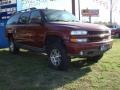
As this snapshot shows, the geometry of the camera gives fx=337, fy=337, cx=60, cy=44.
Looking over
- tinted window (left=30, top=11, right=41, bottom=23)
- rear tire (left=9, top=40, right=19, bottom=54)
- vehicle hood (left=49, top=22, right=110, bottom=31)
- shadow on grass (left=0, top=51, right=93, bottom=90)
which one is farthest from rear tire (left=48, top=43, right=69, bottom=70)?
rear tire (left=9, top=40, right=19, bottom=54)

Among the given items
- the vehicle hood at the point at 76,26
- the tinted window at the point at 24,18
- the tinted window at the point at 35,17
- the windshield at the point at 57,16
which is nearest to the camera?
the vehicle hood at the point at 76,26

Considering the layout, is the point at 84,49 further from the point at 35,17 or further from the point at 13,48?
the point at 13,48

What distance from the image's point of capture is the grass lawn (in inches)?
332

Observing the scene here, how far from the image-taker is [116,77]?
9.10m

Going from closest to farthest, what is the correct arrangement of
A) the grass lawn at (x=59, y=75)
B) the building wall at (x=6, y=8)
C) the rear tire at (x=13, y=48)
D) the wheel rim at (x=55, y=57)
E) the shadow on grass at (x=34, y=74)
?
1. the grass lawn at (x=59, y=75)
2. the shadow on grass at (x=34, y=74)
3. the wheel rim at (x=55, y=57)
4. the rear tire at (x=13, y=48)
5. the building wall at (x=6, y=8)

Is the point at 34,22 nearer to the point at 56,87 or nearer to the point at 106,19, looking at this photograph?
the point at 56,87

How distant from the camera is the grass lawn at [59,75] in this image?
8.42 m

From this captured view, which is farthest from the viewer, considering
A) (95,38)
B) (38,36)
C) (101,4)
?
(101,4)

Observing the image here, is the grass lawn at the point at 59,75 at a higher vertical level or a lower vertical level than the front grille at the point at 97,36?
lower

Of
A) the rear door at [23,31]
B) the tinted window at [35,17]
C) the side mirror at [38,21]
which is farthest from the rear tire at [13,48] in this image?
the side mirror at [38,21]

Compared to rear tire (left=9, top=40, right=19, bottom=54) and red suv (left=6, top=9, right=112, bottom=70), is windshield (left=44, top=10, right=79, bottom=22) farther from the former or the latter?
rear tire (left=9, top=40, right=19, bottom=54)

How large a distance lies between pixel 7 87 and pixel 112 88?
8.55ft

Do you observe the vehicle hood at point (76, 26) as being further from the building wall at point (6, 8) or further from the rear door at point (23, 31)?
the building wall at point (6, 8)

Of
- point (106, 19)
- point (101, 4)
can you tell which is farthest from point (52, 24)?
point (106, 19)
